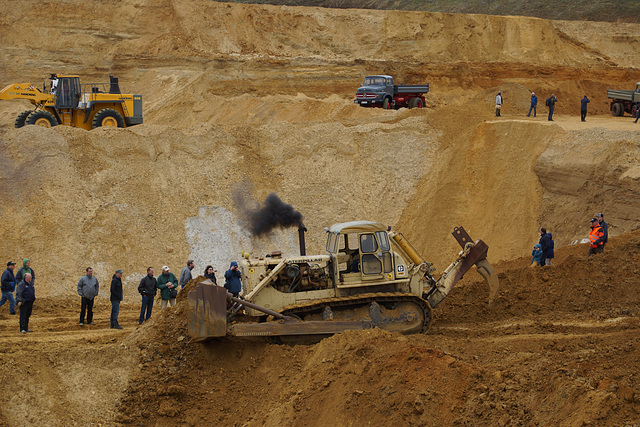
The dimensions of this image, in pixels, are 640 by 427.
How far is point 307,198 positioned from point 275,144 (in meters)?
3.05

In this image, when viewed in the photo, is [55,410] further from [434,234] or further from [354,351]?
[434,234]

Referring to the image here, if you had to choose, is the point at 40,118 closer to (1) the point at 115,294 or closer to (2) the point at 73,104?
(2) the point at 73,104

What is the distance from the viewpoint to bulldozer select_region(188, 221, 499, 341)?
12289 millimetres

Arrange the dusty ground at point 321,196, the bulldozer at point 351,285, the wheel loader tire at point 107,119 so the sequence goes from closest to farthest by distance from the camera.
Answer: the dusty ground at point 321,196 → the bulldozer at point 351,285 → the wheel loader tire at point 107,119

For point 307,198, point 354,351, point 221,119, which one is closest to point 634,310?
point 354,351

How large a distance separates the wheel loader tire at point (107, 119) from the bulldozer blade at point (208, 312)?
1726cm

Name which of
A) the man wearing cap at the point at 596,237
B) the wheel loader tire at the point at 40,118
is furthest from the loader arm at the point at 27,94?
the man wearing cap at the point at 596,237

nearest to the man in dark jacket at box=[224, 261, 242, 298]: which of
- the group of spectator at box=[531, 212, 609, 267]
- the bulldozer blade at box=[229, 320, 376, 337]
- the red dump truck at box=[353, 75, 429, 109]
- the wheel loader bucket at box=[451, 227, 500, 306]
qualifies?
the bulldozer blade at box=[229, 320, 376, 337]

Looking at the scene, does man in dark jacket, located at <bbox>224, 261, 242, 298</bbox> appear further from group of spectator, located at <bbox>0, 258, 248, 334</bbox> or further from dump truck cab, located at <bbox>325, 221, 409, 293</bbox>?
dump truck cab, located at <bbox>325, 221, 409, 293</bbox>

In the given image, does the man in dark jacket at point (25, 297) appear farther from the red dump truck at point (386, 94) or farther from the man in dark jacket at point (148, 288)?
the red dump truck at point (386, 94)

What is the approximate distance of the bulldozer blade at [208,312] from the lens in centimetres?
1125

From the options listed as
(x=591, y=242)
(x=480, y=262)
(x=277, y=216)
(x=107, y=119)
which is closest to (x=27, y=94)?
(x=107, y=119)

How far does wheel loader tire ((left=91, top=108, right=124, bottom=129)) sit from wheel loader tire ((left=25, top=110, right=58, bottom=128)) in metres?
1.62

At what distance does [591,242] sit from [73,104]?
64.8 ft
